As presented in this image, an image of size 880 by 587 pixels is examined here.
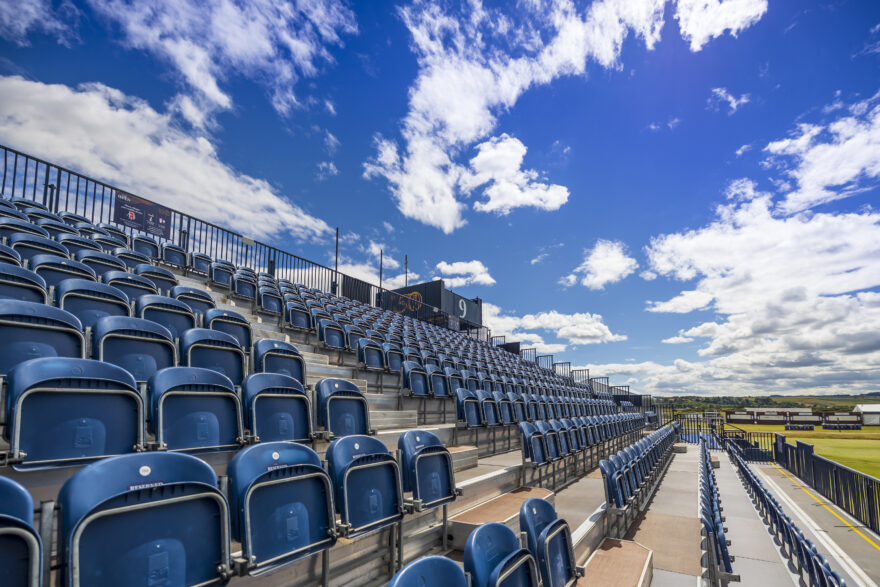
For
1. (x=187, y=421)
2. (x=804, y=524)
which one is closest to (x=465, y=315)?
(x=804, y=524)

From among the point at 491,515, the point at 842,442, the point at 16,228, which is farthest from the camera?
the point at 842,442

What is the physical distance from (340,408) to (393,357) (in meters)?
3.16

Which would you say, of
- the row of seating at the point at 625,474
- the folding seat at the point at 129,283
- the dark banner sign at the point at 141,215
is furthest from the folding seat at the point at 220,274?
the row of seating at the point at 625,474

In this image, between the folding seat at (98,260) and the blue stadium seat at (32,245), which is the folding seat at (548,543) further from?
the blue stadium seat at (32,245)

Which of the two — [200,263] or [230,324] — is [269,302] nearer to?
[200,263]

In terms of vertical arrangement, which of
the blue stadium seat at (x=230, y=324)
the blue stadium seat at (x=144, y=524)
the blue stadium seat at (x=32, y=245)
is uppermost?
the blue stadium seat at (x=32, y=245)

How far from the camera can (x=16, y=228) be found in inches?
199

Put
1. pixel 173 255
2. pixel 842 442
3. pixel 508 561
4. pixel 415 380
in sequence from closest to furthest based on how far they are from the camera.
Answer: pixel 508 561 < pixel 415 380 < pixel 173 255 < pixel 842 442

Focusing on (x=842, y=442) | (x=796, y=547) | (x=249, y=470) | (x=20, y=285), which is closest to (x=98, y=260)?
(x=20, y=285)

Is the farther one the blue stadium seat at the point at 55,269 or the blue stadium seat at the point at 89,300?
the blue stadium seat at the point at 55,269

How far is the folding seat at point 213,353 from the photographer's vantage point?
3400 millimetres

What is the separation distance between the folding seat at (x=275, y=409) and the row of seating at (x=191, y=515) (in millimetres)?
668

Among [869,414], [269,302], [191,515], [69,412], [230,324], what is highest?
[269,302]

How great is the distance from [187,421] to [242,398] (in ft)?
1.45
